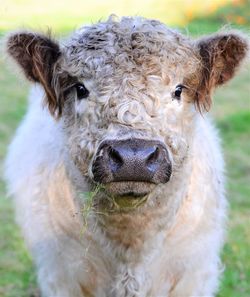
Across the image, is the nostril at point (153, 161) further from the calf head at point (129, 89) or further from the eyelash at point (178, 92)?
the eyelash at point (178, 92)

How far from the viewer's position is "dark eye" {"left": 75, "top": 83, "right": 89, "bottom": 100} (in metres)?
4.69

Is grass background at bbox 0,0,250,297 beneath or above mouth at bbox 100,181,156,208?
beneath

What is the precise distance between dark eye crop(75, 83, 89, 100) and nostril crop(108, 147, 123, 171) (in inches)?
21.4

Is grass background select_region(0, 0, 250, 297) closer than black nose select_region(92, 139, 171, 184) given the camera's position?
No

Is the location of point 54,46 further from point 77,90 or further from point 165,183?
point 165,183

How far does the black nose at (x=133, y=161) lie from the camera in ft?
13.7

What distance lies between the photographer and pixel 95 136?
14.8 feet

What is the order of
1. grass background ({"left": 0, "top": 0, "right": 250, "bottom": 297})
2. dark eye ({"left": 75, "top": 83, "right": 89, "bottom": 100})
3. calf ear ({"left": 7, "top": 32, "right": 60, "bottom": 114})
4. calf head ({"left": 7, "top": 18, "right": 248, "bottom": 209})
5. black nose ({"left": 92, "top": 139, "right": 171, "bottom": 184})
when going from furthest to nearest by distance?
grass background ({"left": 0, "top": 0, "right": 250, "bottom": 297}) < calf ear ({"left": 7, "top": 32, "right": 60, "bottom": 114}) < dark eye ({"left": 75, "top": 83, "right": 89, "bottom": 100}) < calf head ({"left": 7, "top": 18, "right": 248, "bottom": 209}) < black nose ({"left": 92, "top": 139, "right": 171, "bottom": 184})

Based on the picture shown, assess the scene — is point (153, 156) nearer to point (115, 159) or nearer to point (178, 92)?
point (115, 159)

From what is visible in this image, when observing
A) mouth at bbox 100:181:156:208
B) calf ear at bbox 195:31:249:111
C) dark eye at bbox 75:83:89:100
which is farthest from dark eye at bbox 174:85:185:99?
mouth at bbox 100:181:156:208

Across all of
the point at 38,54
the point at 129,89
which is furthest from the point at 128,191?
the point at 38,54

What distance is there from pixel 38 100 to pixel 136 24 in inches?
65.4

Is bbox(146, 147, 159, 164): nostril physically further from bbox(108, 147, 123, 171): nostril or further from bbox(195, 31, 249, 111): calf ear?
bbox(195, 31, 249, 111): calf ear

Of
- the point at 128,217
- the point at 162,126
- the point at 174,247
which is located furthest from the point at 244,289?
the point at 162,126
